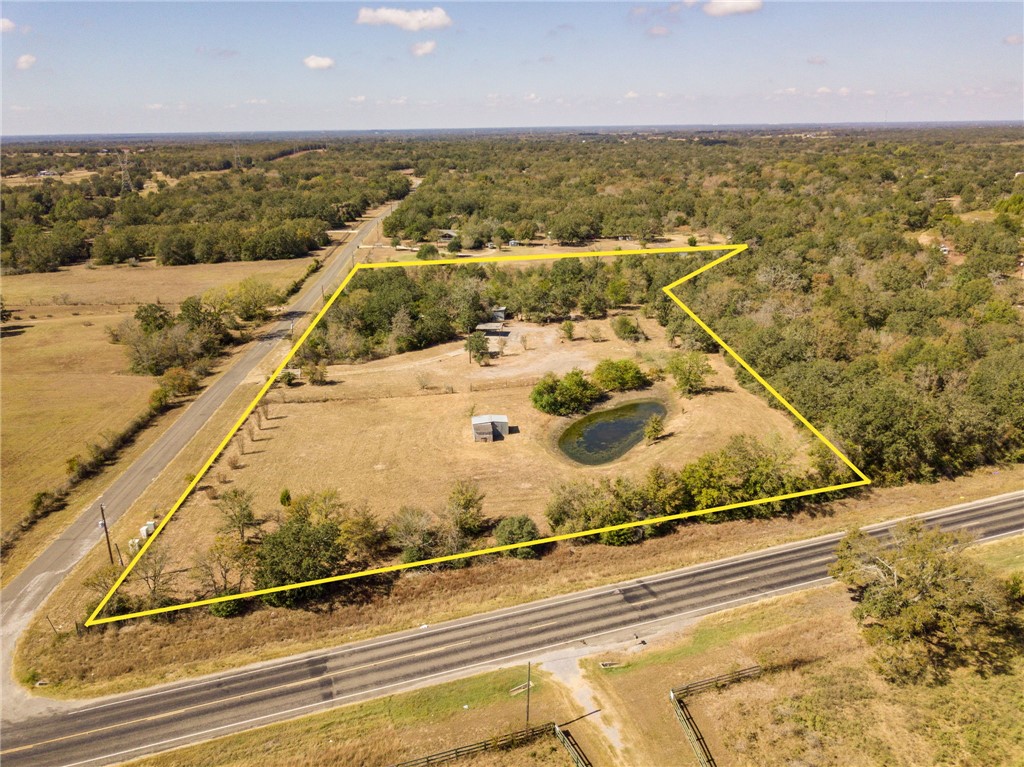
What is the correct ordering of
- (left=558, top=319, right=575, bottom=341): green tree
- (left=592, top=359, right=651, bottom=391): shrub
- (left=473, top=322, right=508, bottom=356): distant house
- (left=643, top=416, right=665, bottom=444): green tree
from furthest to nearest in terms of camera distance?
(left=558, top=319, right=575, bottom=341): green tree, (left=473, top=322, right=508, bottom=356): distant house, (left=592, top=359, right=651, bottom=391): shrub, (left=643, top=416, right=665, bottom=444): green tree

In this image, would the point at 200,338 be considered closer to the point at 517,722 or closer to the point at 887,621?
the point at 517,722

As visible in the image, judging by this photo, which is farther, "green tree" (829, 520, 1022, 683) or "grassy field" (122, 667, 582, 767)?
"green tree" (829, 520, 1022, 683)

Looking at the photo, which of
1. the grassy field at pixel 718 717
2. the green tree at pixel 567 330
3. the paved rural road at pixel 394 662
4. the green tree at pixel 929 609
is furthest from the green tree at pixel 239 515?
the green tree at pixel 567 330

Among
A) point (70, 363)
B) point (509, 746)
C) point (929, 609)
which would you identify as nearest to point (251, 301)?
point (70, 363)

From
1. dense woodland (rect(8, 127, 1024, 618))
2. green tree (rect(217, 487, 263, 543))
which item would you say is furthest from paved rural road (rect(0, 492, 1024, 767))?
green tree (rect(217, 487, 263, 543))

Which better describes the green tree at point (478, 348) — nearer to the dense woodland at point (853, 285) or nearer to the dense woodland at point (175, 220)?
the dense woodland at point (853, 285)

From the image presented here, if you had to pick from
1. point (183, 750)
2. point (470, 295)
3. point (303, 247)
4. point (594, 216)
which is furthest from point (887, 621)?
point (303, 247)

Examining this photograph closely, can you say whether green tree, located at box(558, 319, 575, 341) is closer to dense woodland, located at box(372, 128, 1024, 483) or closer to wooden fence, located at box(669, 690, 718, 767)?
dense woodland, located at box(372, 128, 1024, 483)
